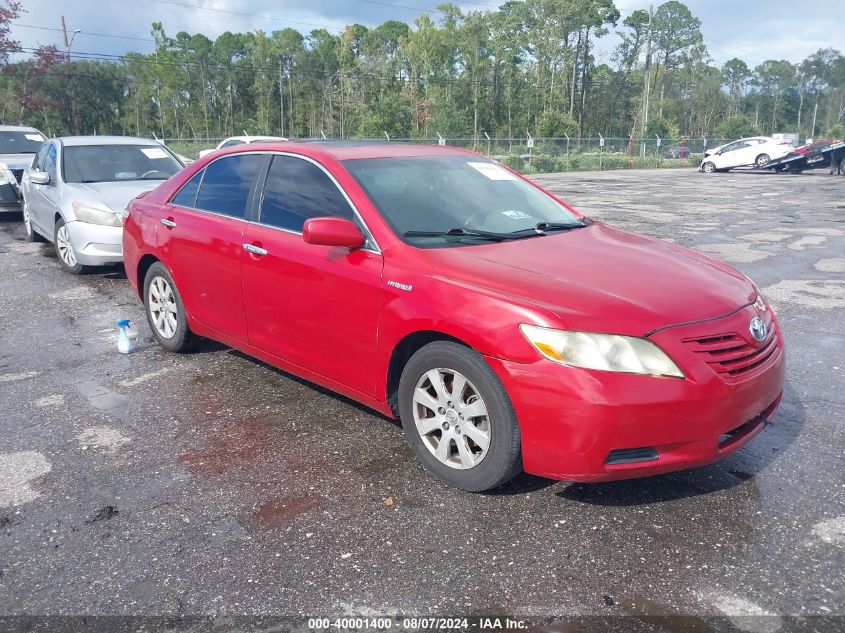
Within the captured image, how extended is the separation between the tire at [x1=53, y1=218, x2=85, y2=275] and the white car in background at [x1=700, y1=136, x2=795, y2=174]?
29.9 meters

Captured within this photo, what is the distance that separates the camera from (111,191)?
8.41 metres

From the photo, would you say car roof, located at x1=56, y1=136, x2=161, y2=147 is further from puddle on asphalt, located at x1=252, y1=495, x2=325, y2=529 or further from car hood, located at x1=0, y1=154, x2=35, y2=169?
puddle on asphalt, located at x1=252, y1=495, x2=325, y2=529

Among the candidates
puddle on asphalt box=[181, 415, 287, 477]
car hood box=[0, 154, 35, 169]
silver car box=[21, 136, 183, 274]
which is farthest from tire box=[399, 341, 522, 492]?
car hood box=[0, 154, 35, 169]

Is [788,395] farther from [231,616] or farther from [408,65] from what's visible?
[408,65]

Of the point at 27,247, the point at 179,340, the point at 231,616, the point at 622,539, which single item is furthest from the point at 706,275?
the point at 27,247

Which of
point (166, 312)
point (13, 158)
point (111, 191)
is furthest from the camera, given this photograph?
point (13, 158)

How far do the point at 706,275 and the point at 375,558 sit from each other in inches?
83.8

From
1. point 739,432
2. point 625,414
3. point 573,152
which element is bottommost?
point 739,432

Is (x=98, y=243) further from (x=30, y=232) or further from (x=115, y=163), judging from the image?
(x=30, y=232)

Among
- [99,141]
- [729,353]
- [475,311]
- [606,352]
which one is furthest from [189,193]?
[99,141]

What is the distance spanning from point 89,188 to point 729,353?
7.79 metres

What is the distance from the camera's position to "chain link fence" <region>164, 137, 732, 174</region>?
37062 mm

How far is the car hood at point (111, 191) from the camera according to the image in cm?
812

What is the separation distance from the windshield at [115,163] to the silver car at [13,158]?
491 cm
